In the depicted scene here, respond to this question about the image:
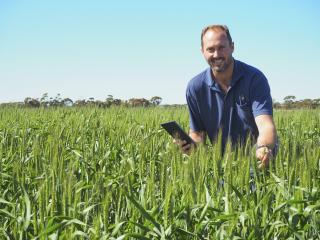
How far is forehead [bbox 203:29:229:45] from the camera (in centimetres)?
344

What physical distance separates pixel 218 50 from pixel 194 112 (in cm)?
65

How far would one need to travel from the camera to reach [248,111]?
3.53 m

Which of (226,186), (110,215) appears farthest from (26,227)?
(226,186)

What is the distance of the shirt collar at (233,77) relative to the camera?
3514 mm

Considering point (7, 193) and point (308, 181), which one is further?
point (7, 193)

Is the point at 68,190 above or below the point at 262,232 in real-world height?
above

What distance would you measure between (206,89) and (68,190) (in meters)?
2.26

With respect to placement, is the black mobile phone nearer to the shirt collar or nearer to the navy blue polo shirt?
the navy blue polo shirt

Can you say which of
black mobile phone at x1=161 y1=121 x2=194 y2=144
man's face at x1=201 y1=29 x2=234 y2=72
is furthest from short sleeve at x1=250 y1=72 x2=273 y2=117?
black mobile phone at x1=161 y1=121 x2=194 y2=144

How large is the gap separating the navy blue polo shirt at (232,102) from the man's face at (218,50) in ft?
0.48

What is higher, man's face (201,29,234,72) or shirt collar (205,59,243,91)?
man's face (201,29,234,72)

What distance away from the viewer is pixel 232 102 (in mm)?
3609

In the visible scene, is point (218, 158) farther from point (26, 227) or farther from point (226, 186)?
point (26, 227)

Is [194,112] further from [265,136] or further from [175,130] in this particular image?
[265,136]
